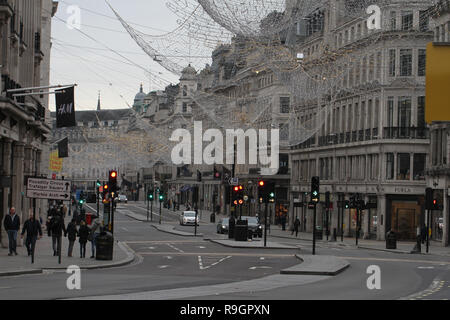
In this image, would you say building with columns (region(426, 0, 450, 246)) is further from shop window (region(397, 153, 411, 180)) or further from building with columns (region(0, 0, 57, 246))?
building with columns (region(0, 0, 57, 246))

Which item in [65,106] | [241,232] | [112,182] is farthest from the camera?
[241,232]

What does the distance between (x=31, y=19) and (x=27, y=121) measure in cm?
697

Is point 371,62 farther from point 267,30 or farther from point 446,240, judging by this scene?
point 267,30

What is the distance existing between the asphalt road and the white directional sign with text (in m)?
3.46

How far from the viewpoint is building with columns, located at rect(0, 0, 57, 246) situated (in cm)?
3941

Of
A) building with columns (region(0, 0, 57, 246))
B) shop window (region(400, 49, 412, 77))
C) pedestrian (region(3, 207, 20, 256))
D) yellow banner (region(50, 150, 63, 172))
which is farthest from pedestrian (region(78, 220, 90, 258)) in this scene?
yellow banner (region(50, 150, 63, 172))

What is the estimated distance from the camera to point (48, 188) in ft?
112

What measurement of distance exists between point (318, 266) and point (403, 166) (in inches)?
1436

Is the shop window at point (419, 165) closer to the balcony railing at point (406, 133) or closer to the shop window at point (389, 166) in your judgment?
the balcony railing at point (406, 133)

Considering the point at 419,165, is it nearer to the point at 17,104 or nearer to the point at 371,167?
the point at 371,167

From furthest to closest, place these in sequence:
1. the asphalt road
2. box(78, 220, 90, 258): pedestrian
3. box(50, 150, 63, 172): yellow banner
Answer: box(50, 150, 63, 172): yellow banner < box(78, 220, 90, 258): pedestrian < the asphalt road

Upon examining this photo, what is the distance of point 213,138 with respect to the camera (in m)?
106

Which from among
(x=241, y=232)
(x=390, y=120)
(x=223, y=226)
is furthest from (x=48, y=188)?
(x=390, y=120)
